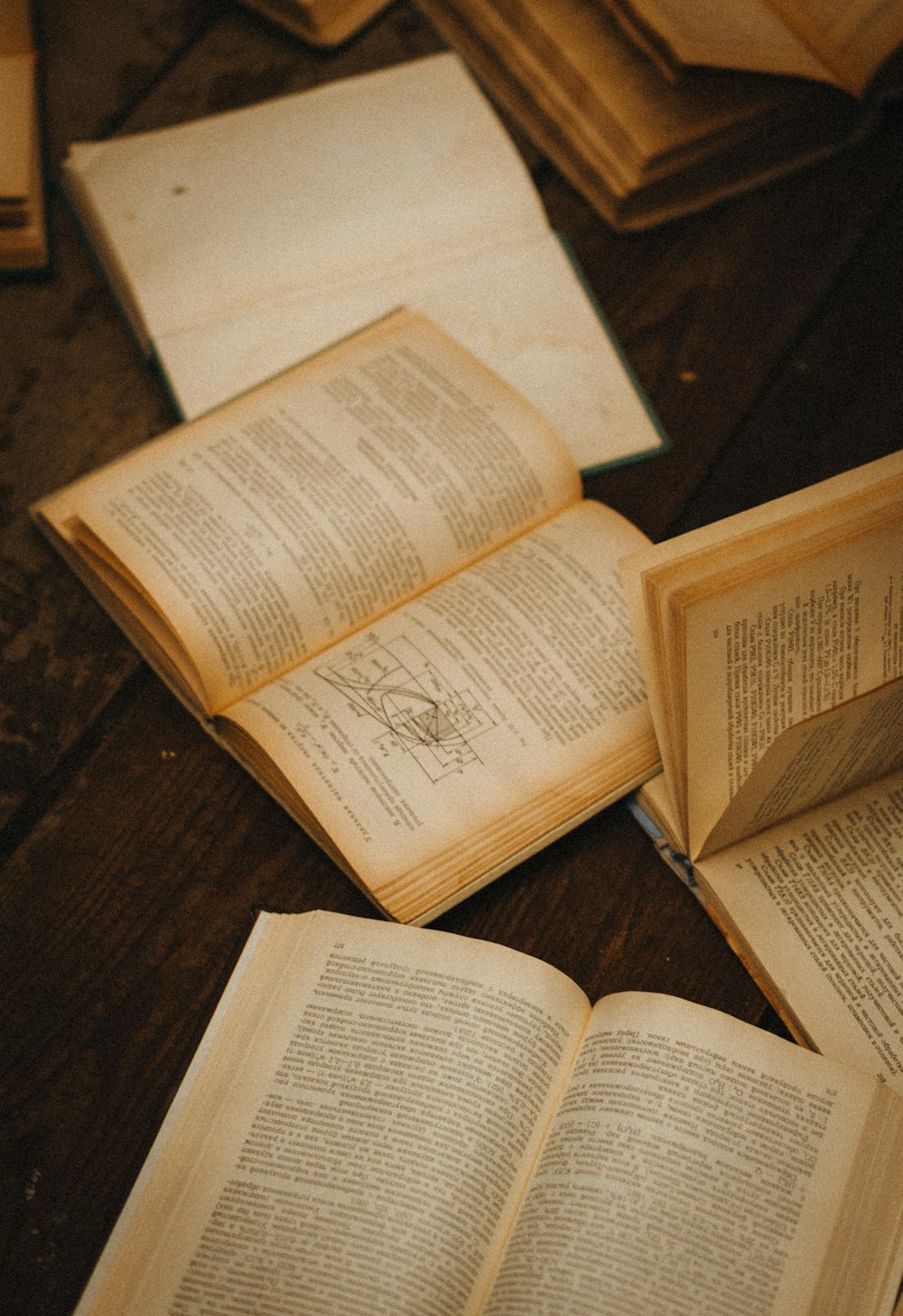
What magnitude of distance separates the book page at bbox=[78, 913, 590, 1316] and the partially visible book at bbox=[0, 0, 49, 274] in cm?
62

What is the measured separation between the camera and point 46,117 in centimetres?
102

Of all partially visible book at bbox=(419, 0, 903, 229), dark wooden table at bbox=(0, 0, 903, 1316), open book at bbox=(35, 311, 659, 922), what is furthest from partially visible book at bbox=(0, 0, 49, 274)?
partially visible book at bbox=(419, 0, 903, 229)

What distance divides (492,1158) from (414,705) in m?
0.27

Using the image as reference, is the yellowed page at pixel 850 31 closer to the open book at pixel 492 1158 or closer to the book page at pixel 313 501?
the book page at pixel 313 501

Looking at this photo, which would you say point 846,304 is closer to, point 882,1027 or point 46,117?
point 882,1027

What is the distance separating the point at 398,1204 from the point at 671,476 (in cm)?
55

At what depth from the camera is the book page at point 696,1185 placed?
56 centimetres

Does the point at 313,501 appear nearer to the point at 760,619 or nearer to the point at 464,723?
the point at 464,723

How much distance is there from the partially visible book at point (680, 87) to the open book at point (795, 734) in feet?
1.41

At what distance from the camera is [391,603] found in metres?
0.76

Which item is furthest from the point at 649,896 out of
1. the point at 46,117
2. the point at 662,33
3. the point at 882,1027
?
the point at 46,117

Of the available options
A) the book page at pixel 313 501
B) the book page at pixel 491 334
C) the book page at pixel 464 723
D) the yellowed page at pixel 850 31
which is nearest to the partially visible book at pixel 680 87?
the yellowed page at pixel 850 31

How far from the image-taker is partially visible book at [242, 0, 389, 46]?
1.05 metres

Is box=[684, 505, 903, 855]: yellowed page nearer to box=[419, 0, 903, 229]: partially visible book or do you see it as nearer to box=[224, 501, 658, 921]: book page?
box=[224, 501, 658, 921]: book page
